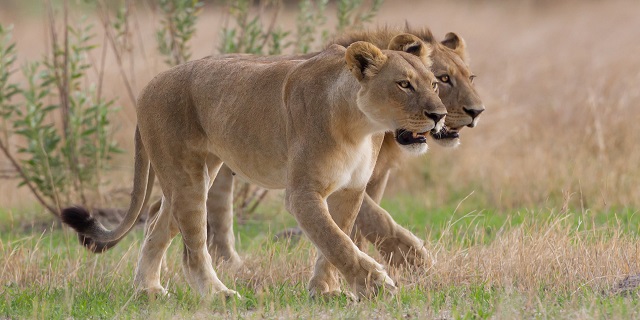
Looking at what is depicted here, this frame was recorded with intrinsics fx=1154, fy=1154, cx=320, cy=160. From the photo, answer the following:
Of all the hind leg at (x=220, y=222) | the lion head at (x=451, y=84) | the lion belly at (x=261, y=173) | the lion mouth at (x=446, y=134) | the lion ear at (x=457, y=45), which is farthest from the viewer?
the hind leg at (x=220, y=222)

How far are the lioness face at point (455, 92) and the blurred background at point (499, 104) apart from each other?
0.49 metres

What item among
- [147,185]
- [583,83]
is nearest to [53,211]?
[147,185]

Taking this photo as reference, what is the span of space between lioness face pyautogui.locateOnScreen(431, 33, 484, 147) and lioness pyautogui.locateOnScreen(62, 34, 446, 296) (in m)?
0.72

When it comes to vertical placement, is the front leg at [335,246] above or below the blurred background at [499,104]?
above

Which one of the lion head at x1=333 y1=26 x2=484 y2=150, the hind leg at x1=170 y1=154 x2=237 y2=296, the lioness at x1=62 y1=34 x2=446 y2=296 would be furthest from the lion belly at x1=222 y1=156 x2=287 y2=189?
the lion head at x1=333 y1=26 x2=484 y2=150

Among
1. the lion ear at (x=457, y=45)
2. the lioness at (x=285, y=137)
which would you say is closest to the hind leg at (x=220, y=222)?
the lioness at (x=285, y=137)

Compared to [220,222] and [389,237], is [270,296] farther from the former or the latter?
[220,222]

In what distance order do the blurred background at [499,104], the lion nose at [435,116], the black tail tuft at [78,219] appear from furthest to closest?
the blurred background at [499,104], the black tail tuft at [78,219], the lion nose at [435,116]

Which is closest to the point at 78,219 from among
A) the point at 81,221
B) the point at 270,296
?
the point at 81,221

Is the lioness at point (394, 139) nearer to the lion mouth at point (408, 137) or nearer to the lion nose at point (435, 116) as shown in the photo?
the lion mouth at point (408, 137)

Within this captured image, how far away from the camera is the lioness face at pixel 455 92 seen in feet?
19.9

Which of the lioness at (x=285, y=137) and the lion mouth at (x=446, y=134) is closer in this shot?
the lioness at (x=285, y=137)

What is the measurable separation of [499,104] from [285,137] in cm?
869

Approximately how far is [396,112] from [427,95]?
0.49 feet
